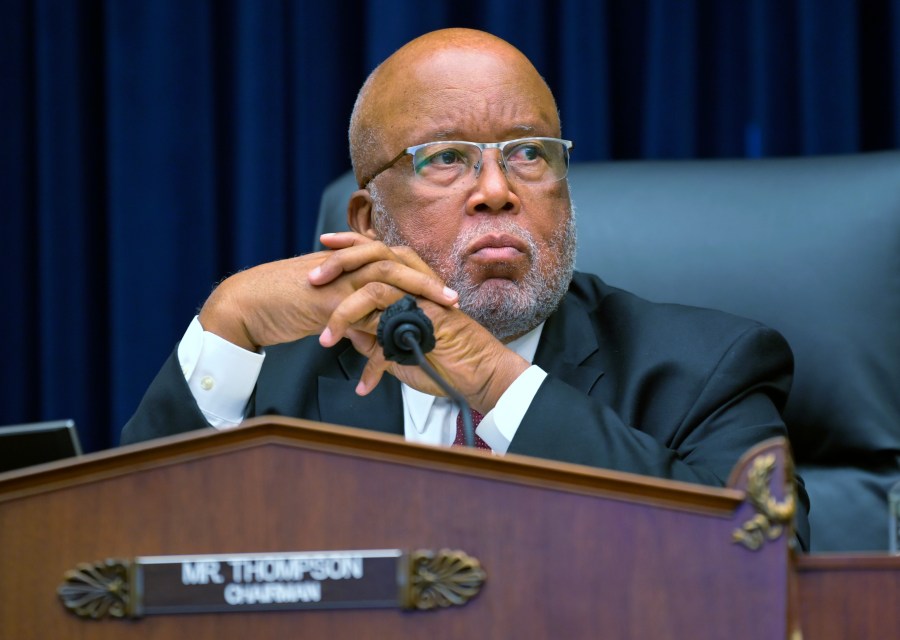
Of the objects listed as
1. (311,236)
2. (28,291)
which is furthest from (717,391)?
(28,291)

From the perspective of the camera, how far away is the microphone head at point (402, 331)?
108cm

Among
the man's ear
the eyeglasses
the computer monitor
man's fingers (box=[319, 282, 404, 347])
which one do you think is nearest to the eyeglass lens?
the eyeglasses

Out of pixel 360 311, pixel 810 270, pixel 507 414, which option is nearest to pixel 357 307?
pixel 360 311

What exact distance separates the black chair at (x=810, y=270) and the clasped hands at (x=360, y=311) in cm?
55

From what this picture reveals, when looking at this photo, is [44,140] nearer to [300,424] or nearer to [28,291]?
[28,291]

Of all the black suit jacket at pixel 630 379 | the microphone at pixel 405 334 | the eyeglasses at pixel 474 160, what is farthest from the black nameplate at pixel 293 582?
the eyeglasses at pixel 474 160

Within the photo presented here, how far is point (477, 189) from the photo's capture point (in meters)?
1.70

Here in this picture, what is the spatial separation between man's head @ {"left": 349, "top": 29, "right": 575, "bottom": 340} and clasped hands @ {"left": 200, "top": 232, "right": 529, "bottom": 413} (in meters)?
0.24

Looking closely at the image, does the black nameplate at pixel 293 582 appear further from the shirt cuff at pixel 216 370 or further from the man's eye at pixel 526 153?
the man's eye at pixel 526 153

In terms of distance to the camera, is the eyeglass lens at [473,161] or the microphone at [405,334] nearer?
the microphone at [405,334]

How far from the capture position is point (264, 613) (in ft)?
2.38

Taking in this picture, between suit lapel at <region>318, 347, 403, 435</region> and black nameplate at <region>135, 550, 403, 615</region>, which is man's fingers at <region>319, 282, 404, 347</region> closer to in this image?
suit lapel at <region>318, 347, 403, 435</region>

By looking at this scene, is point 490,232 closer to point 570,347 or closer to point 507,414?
point 570,347

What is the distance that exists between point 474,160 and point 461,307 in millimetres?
219
